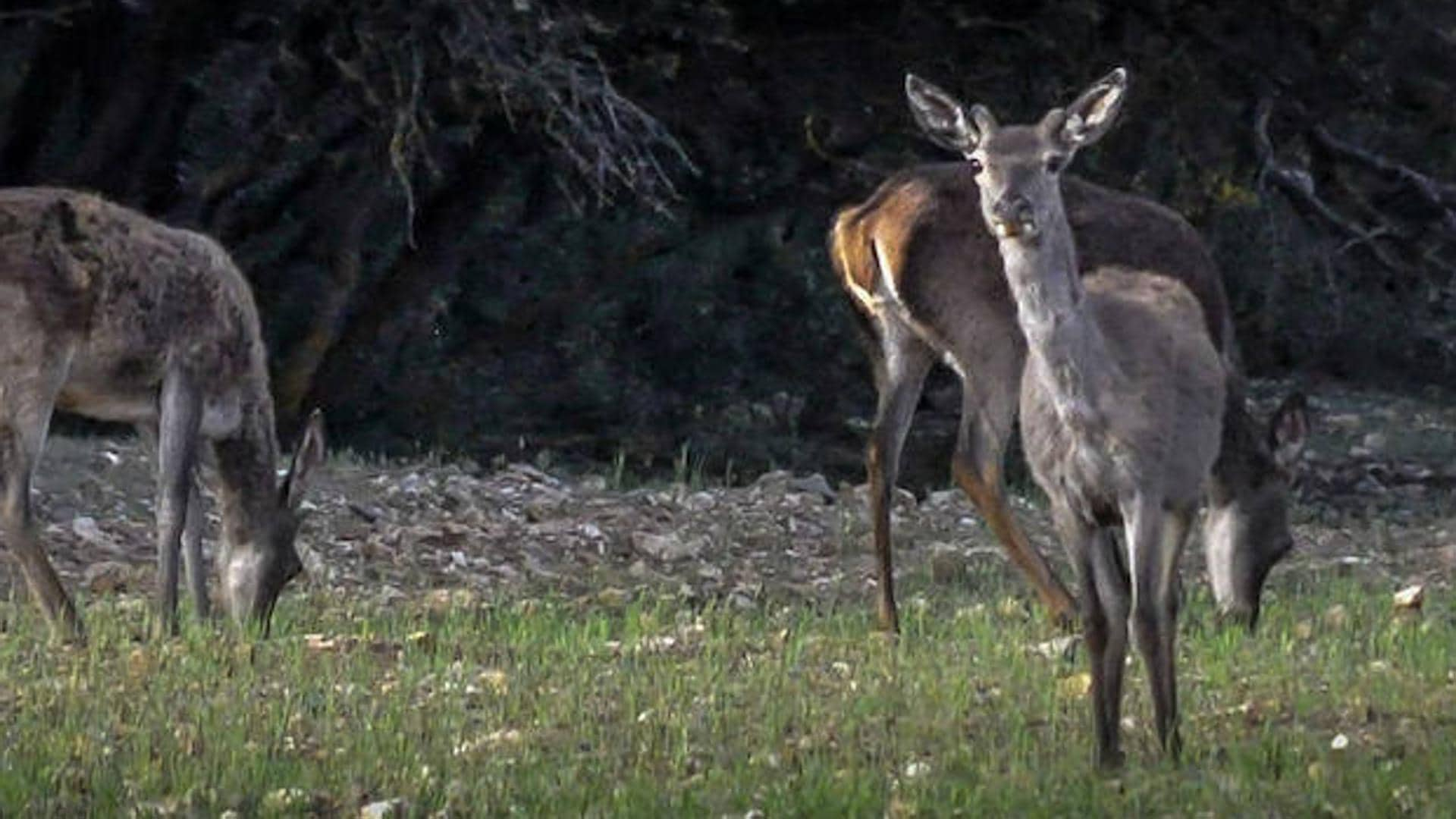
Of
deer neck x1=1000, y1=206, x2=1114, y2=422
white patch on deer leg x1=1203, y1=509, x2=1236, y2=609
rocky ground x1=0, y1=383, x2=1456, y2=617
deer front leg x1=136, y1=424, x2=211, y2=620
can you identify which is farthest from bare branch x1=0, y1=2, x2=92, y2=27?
deer neck x1=1000, y1=206, x2=1114, y2=422

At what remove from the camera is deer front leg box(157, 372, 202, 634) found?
12.5 meters

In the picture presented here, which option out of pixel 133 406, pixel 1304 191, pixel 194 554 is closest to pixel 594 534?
pixel 194 554

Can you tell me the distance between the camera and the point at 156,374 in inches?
506

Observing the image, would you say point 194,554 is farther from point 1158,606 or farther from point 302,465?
point 1158,606

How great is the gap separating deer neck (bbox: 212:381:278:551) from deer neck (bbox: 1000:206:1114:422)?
419cm

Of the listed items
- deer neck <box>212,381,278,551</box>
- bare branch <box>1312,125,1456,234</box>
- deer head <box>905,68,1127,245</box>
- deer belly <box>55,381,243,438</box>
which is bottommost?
deer neck <box>212,381,278,551</box>

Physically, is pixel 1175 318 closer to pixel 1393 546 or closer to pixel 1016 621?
pixel 1016 621

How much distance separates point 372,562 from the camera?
14.4 meters

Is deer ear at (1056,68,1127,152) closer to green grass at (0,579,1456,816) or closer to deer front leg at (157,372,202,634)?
green grass at (0,579,1456,816)

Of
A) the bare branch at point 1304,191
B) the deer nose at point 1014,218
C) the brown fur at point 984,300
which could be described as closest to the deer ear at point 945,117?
the deer nose at point 1014,218

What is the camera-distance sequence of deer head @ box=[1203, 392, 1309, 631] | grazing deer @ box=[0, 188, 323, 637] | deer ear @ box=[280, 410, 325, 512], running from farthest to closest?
deer ear @ box=[280, 410, 325, 512]
deer head @ box=[1203, 392, 1309, 631]
grazing deer @ box=[0, 188, 323, 637]

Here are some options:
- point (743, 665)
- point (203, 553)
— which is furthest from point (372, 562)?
point (743, 665)

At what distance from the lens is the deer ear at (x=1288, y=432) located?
41.9ft

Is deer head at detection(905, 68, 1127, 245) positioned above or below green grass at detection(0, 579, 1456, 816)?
above
